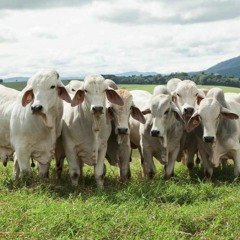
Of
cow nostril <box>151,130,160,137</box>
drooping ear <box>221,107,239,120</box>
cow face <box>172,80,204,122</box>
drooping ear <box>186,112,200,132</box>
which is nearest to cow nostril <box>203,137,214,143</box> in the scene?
drooping ear <box>186,112,200,132</box>

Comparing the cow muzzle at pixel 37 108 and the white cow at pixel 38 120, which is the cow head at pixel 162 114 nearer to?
the white cow at pixel 38 120

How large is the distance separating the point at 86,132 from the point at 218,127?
91.3 inches

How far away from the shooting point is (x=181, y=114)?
8.35 metres

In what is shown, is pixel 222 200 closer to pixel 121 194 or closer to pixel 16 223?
pixel 121 194

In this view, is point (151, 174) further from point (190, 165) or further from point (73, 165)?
point (73, 165)

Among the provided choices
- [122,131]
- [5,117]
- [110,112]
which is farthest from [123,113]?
[5,117]

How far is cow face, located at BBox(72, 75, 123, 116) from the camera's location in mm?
6887

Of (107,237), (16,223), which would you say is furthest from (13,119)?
(107,237)

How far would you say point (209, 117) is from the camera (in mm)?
7676

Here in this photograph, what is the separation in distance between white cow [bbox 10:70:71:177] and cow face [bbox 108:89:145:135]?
83cm

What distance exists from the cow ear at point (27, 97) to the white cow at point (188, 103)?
280 cm

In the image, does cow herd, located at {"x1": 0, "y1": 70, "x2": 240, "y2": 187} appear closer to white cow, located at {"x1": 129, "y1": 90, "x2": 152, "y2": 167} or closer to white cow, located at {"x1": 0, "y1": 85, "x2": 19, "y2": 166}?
white cow, located at {"x1": 0, "y1": 85, "x2": 19, "y2": 166}

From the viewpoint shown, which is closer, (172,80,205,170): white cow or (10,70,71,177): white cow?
(10,70,71,177): white cow

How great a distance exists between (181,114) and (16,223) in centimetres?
406
